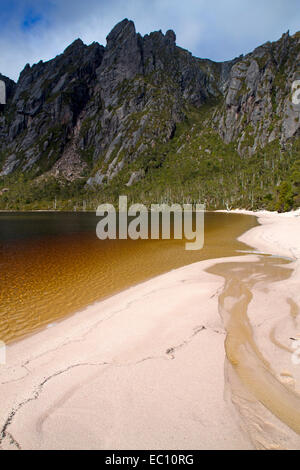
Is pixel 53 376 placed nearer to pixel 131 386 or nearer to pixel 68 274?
pixel 131 386

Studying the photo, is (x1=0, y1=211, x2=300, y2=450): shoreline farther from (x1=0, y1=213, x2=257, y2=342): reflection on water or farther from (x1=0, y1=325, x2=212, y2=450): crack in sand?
(x1=0, y1=213, x2=257, y2=342): reflection on water

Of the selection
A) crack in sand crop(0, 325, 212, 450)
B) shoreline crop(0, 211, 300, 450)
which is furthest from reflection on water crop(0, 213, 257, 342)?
crack in sand crop(0, 325, 212, 450)

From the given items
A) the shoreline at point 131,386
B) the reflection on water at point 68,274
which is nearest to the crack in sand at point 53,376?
the shoreline at point 131,386

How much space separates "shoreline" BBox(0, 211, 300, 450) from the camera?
3680 mm

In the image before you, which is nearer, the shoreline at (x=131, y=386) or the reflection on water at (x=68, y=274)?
the shoreline at (x=131, y=386)

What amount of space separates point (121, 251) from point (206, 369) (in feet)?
66.0

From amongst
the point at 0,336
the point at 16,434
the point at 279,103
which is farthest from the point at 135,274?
the point at 279,103

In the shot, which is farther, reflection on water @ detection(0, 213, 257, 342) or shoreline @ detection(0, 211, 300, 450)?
reflection on water @ detection(0, 213, 257, 342)

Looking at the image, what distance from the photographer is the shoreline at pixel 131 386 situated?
145 inches

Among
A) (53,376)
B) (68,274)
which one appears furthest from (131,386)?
(68,274)

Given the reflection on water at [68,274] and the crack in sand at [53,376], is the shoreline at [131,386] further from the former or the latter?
the reflection on water at [68,274]

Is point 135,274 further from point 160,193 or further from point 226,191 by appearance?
point 160,193

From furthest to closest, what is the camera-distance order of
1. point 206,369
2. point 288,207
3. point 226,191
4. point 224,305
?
point 226,191
point 288,207
point 224,305
point 206,369

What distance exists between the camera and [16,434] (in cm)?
381
